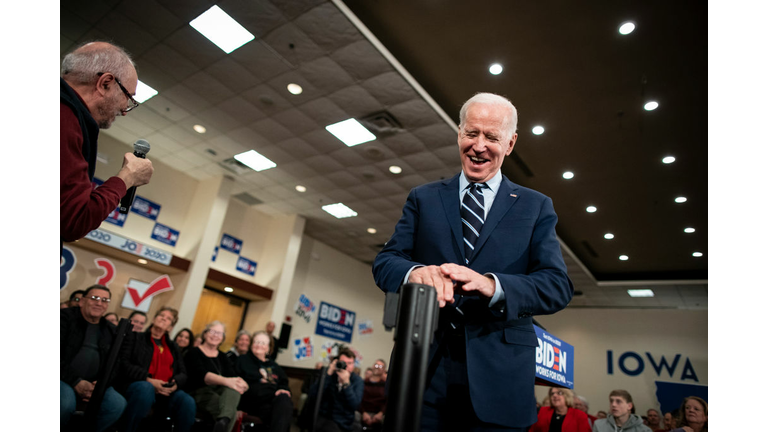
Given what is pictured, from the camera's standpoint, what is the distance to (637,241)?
30.6ft

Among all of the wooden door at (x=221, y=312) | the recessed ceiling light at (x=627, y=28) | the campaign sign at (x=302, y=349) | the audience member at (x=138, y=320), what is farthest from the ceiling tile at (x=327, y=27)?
the campaign sign at (x=302, y=349)

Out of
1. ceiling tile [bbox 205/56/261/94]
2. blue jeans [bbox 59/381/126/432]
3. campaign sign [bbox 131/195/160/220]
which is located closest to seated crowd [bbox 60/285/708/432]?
blue jeans [bbox 59/381/126/432]

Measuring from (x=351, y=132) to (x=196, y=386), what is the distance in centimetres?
398

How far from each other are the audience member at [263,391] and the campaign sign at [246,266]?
553 cm

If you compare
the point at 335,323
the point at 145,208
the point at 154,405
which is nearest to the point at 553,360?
the point at 154,405

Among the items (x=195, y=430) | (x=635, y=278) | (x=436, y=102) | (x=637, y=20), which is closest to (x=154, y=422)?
(x=195, y=430)

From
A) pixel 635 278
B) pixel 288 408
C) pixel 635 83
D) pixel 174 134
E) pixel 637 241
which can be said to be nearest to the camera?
pixel 288 408

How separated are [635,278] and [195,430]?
10.7 m

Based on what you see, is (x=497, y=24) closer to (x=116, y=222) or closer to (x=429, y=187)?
(x=429, y=187)

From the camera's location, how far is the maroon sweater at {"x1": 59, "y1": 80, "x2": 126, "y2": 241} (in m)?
1.01

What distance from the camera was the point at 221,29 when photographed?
507 cm

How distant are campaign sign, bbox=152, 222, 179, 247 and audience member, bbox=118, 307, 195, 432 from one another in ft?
15.2

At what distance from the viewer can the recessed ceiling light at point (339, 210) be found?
375 inches

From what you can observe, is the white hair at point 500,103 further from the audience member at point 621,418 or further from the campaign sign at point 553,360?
the audience member at point 621,418
